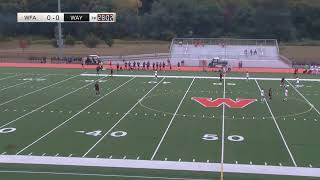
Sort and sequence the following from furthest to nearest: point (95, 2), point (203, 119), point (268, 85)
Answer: point (95, 2) → point (268, 85) → point (203, 119)

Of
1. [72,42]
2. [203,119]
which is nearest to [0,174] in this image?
[203,119]

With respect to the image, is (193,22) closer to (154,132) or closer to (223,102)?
(223,102)

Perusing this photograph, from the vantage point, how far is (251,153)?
15.8 metres

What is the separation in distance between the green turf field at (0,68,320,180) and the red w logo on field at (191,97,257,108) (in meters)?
0.36

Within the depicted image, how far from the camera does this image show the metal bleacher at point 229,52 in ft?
172

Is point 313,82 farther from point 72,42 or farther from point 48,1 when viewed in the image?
point 48,1

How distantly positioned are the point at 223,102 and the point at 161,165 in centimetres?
1170

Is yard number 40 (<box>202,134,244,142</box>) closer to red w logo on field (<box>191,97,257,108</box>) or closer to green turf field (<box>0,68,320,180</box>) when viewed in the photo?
green turf field (<box>0,68,320,180</box>)

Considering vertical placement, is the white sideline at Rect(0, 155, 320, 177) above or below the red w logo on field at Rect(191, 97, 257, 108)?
below

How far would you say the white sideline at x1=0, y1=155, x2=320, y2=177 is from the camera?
45.4 ft

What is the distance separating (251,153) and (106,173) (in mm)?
4860
